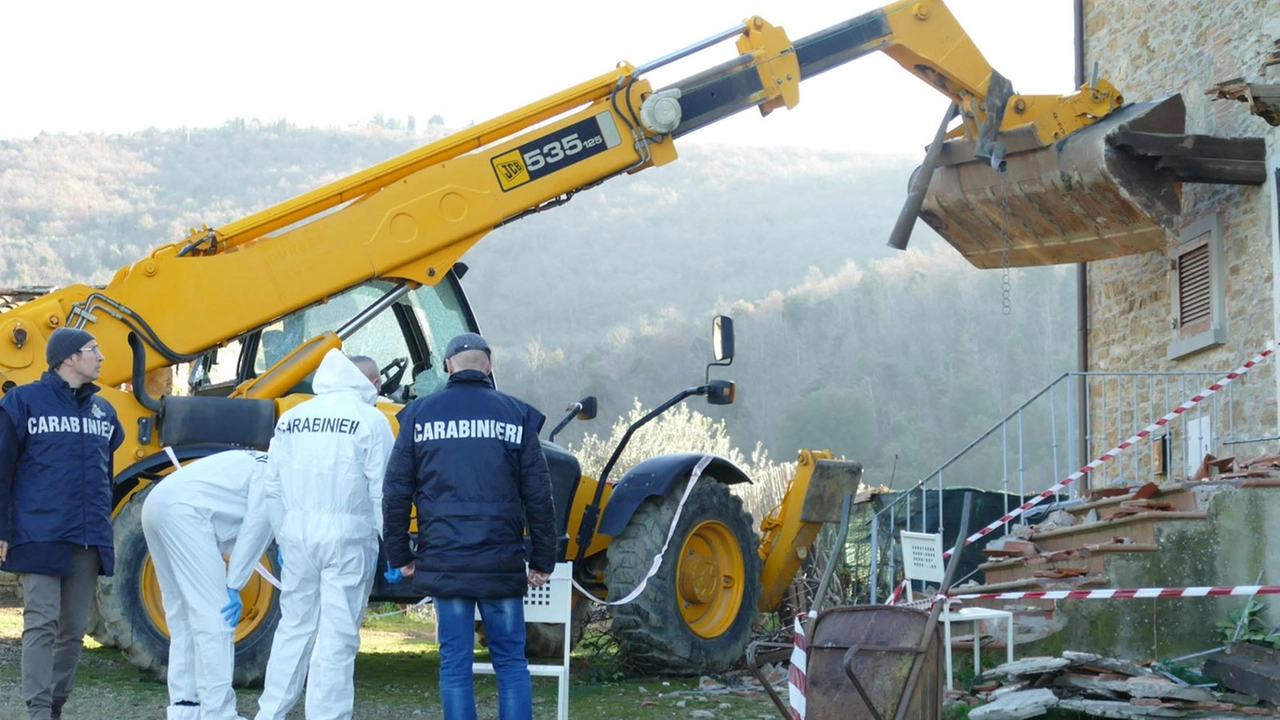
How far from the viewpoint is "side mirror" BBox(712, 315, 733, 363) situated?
8297mm

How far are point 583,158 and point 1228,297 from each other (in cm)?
539

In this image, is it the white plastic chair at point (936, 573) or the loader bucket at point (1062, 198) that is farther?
the loader bucket at point (1062, 198)

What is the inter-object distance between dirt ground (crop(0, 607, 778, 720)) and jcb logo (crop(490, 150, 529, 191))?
9.47 ft

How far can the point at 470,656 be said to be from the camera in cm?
591

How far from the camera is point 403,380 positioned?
9.14 meters

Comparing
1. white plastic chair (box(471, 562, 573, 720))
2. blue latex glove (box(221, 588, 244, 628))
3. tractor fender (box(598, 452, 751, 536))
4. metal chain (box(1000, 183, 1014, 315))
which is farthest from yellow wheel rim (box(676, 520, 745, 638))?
metal chain (box(1000, 183, 1014, 315))

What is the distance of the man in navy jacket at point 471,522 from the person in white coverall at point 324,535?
279 millimetres

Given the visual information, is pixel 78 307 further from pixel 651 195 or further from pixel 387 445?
pixel 651 195

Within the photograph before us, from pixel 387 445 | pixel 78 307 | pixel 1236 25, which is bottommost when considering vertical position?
pixel 387 445

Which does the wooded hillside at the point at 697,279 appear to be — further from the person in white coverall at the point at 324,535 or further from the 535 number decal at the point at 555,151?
the person in white coverall at the point at 324,535

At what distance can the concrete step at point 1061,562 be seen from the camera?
8.93m

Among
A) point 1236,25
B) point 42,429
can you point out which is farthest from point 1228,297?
point 42,429

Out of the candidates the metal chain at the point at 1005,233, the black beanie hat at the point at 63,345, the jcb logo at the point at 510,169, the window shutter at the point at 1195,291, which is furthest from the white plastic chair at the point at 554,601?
the window shutter at the point at 1195,291

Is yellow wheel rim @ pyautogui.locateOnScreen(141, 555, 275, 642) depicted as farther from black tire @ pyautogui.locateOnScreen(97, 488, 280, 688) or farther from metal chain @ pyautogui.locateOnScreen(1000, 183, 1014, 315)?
metal chain @ pyautogui.locateOnScreen(1000, 183, 1014, 315)
